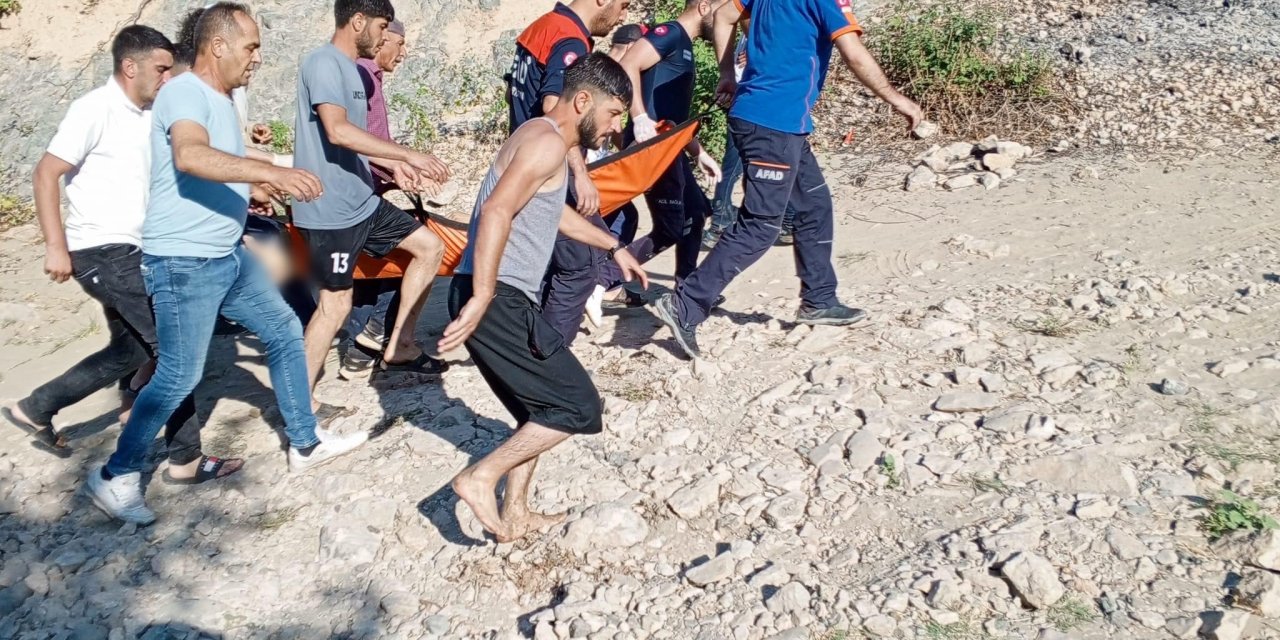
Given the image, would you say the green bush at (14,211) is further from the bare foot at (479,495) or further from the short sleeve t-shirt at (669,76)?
the bare foot at (479,495)

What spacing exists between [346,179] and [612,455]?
5.47ft

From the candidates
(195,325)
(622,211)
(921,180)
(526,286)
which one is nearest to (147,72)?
(195,325)

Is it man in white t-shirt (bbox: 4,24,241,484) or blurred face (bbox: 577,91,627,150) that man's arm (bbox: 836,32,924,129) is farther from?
man in white t-shirt (bbox: 4,24,241,484)

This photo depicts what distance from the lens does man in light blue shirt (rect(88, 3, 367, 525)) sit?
12.7 ft

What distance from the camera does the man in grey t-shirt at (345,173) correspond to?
4594 mm

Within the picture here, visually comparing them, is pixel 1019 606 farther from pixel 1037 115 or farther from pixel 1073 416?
pixel 1037 115

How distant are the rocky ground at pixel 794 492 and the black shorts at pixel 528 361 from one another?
504 millimetres

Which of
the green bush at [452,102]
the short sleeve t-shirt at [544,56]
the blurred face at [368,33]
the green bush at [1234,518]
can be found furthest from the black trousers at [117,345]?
the green bush at [452,102]

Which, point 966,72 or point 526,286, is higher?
point 526,286

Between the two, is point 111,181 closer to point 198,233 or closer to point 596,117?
point 198,233

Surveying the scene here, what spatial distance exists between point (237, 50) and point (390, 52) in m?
1.35

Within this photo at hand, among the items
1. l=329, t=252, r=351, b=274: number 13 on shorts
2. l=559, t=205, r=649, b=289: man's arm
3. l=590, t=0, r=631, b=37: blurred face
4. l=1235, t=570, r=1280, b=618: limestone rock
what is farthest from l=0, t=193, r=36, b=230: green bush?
l=1235, t=570, r=1280, b=618: limestone rock

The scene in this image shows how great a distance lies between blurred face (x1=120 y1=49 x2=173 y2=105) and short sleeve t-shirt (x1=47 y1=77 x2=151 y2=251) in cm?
6

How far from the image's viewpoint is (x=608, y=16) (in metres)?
5.36
